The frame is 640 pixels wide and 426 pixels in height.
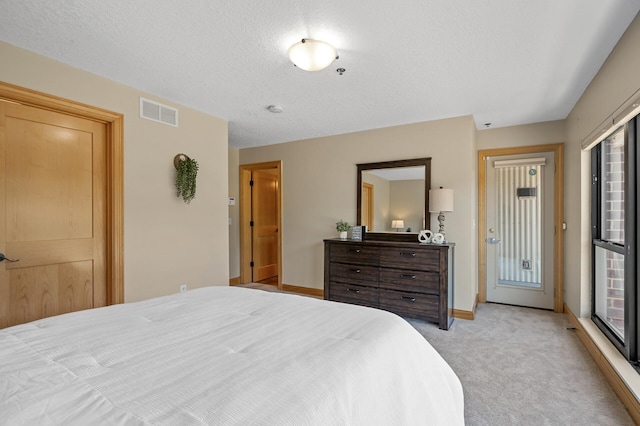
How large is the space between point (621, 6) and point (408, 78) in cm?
135

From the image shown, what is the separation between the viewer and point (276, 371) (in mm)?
972

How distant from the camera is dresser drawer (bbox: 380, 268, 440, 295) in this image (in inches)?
134

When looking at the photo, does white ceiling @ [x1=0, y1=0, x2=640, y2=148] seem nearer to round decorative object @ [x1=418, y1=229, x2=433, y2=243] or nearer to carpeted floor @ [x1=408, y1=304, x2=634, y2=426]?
round decorative object @ [x1=418, y1=229, x2=433, y2=243]

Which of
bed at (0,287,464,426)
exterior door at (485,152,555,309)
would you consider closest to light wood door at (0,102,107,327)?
bed at (0,287,464,426)

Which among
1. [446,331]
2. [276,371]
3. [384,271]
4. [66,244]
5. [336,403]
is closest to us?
[336,403]

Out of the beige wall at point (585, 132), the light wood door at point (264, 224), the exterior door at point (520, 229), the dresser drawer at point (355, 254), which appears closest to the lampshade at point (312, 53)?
the beige wall at point (585, 132)

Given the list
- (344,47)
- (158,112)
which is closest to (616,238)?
(344,47)

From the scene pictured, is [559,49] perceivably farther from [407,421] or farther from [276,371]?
[276,371]

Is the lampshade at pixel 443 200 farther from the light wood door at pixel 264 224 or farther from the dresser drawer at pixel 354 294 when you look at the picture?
the light wood door at pixel 264 224

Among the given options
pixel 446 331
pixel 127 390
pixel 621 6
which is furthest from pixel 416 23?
pixel 446 331

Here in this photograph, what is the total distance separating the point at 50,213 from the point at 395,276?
3.32 meters

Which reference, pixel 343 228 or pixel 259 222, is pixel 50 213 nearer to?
pixel 343 228

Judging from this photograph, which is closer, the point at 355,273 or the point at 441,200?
the point at 441,200

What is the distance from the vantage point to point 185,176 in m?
3.37
